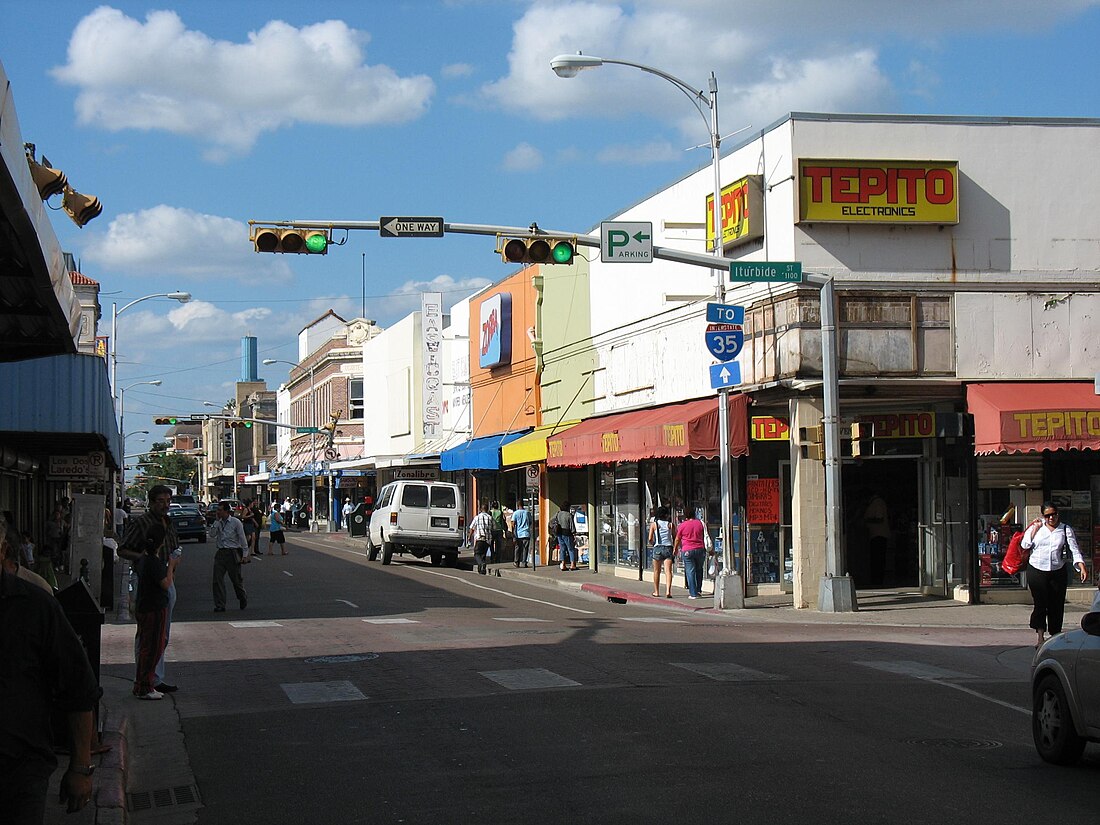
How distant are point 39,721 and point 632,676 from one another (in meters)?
8.76

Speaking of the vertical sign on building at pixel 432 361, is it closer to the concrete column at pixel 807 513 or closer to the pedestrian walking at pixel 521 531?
the pedestrian walking at pixel 521 531

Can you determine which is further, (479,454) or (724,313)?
(479,454)

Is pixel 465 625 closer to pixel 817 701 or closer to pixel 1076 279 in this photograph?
pixel 817 701

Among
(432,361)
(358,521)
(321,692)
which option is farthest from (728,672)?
(358,521)

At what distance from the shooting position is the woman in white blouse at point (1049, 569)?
1552cm

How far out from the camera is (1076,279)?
2289 centimetres

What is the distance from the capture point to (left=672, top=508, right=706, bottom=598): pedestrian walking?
23.8 meters

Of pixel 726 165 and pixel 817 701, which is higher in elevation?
pixel 726 165

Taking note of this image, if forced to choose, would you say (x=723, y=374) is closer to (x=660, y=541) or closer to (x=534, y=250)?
(x=660, y=541)

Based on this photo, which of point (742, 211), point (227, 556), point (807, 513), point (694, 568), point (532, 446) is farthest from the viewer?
point (532, 446)

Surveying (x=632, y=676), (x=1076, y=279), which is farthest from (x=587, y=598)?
(x=632, y=676)

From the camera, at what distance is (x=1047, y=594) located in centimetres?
1563

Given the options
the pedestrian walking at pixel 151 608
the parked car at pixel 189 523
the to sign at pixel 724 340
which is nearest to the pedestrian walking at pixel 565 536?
the to sign at pixel 724 340

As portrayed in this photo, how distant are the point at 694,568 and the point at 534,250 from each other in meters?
8.04
